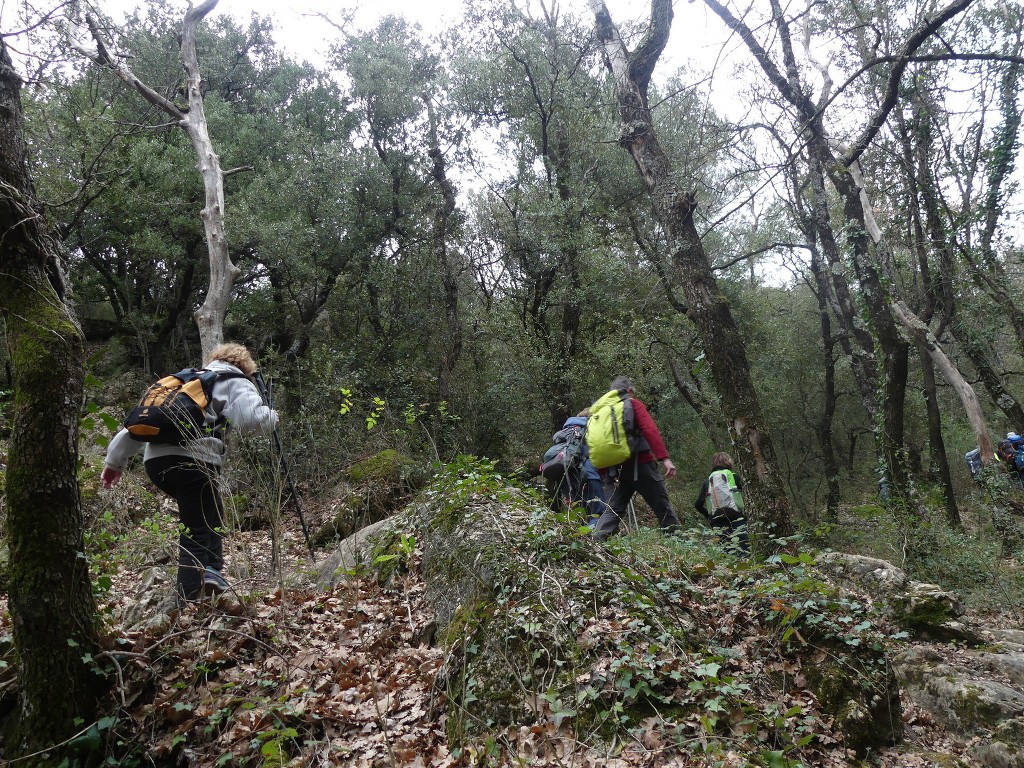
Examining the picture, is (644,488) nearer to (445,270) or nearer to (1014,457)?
(1014,457)

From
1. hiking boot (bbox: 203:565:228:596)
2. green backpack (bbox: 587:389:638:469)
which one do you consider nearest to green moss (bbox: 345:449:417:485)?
green backpack (bbox: 587:389:638:469)

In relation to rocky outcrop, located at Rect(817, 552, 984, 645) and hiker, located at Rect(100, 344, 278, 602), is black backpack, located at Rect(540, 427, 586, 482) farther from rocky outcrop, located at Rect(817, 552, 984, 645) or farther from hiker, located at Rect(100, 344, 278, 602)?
hiker, located at Rect(100, 344, 278, 602)

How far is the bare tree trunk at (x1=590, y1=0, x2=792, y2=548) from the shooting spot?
5457mm

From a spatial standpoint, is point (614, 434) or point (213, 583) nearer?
point (213, 583)

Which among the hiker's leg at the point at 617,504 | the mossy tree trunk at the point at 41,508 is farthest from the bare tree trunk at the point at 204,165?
the hiker's leg at the point at 617,504

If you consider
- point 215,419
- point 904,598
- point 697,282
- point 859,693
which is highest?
point 697,282

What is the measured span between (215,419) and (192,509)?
60 cm

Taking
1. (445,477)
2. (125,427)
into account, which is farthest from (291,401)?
(125,427)

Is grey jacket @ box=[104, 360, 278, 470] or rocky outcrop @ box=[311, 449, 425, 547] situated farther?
rocky outcrop @ box=[311, 449, 425, 547]

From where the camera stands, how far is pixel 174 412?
3.83 meters

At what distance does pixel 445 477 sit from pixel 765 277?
69.5 feet

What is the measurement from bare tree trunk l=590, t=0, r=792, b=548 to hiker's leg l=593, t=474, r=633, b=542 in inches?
55.2

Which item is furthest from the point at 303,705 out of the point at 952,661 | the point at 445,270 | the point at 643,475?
the point at 445,270

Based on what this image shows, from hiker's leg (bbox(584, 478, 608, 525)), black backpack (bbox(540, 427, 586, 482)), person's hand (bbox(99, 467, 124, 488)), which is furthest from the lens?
hiker's leg (bbox(584, 478, 608, 525))
